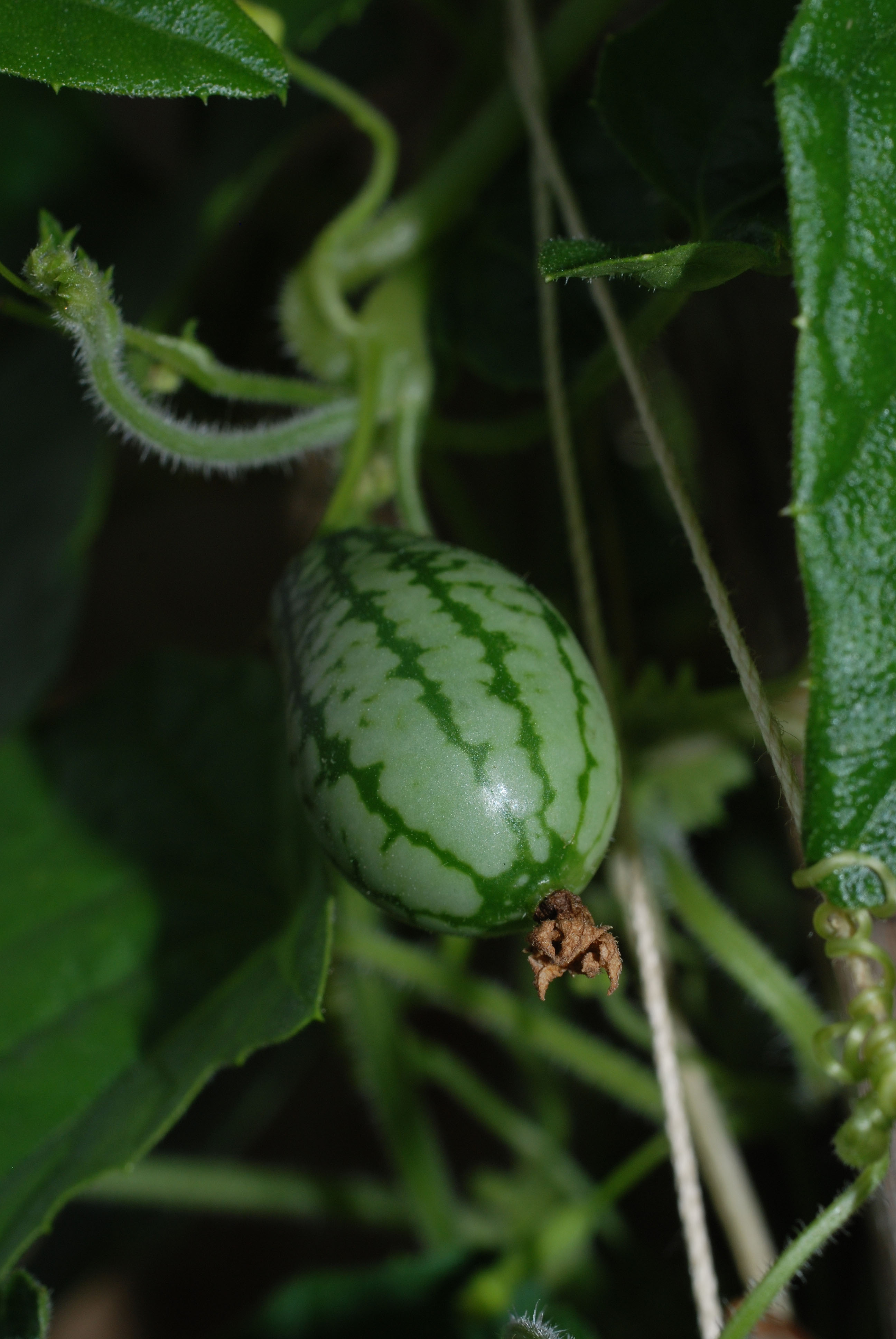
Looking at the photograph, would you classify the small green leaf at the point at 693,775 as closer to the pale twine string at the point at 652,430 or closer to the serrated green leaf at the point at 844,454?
the pale twine string at the point at 652,430

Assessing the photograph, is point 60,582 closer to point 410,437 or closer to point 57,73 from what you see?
point 410,437

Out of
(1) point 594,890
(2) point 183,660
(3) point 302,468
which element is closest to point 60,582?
(2) point 183,660

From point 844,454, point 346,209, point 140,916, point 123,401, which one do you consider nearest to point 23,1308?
point 140,916

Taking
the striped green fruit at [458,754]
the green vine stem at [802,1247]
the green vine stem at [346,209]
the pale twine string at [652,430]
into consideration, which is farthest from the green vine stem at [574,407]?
the green vine stem at [802,1247]

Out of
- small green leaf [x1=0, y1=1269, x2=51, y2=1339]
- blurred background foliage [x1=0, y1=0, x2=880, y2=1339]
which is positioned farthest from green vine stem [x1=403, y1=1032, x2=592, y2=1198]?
small green leaf [x1=0, y1=1269, x2=51, y2=1339]

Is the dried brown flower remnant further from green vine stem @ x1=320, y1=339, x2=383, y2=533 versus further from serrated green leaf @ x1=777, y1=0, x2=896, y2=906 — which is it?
green vine stem @ x1=320, y1=339, x2=383, y2=533
